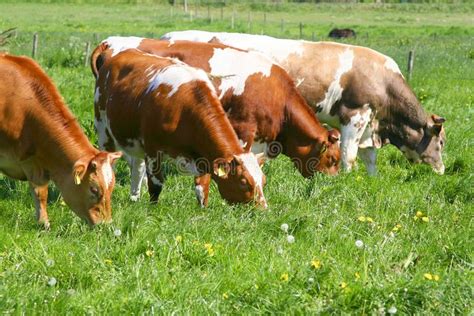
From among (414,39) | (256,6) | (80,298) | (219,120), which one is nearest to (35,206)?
(219,120)

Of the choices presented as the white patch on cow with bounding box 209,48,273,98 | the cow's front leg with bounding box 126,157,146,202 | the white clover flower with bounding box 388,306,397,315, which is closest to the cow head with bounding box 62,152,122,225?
the cow's front leg with bounding box 126,157,146,202

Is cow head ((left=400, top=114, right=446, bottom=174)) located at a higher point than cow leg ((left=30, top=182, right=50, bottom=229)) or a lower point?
lower

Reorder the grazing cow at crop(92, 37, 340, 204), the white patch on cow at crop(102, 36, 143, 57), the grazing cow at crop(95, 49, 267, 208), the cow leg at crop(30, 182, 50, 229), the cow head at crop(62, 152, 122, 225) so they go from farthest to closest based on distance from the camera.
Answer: the white patch on cow at crop(102, 36, 143, 57) → the grazing cow at crop(92, 37, 340, 204) → the grazing cow at crop(95, 49, 267, 208) → the cow leg at crop(30, 182, 50, 229) → the cow head at crop(62, 152, 122, 225)

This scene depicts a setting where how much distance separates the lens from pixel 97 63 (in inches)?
409

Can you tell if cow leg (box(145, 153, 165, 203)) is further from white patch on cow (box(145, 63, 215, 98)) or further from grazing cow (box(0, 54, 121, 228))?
grazing cow (box(0, 54, 121, 228))

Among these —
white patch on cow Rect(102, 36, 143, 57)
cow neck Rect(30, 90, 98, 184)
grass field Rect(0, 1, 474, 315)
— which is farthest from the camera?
white patch on cow Rect(102, 36, 143, 57)

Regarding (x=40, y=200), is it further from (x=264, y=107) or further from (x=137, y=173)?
(x=264, y=107)

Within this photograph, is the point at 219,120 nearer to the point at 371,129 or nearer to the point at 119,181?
the point at 119,181

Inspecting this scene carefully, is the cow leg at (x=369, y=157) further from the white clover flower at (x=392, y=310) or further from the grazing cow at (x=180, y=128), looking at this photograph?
the white clover flower at (x=392, y=310)

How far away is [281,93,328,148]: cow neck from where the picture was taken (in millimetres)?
9273

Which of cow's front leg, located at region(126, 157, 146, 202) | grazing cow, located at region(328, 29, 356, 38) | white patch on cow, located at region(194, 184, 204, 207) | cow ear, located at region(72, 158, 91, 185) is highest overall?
cow ear, located at region(72, 158, 91, 185)

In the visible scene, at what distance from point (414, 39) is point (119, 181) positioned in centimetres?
3080

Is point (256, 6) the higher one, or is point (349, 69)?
point (349, 69)

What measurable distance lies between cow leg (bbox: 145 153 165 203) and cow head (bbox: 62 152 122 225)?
111cm
